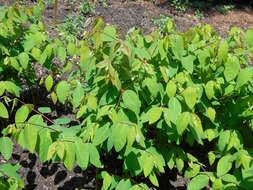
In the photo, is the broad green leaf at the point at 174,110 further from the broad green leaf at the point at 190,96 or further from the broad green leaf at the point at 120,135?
the broad green leaf at the point at 120,135

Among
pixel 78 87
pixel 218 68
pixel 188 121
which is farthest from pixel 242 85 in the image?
pixel 78 87

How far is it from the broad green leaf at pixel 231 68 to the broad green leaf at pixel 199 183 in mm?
550

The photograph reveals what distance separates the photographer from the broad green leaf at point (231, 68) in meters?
2.06

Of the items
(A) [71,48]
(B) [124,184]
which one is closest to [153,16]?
(A) [71,48]

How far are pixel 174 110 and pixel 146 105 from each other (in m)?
0.33

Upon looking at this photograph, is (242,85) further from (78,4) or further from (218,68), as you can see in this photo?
(78,4)

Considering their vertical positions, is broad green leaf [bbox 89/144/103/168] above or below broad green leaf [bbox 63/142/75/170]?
below

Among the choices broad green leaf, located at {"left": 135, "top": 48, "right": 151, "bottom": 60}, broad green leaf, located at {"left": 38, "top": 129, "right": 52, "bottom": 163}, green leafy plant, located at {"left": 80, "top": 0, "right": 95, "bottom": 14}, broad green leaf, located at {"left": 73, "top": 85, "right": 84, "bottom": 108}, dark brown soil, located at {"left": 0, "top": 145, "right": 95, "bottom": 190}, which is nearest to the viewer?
broad green leaf, located at {"left": 38, "top": 129, "right": 52, "bottom": 163}

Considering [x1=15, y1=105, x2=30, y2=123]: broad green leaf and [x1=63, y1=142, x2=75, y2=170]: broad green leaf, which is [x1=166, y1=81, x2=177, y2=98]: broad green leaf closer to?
[x1=63, y1=142, x2=75, y2=170]: broad green leaf

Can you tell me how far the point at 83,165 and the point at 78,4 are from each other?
12.5 ft

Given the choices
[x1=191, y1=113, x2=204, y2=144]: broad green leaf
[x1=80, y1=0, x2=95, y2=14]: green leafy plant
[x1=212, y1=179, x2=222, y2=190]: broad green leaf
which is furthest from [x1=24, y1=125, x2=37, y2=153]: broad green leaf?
[x1=80, y1=0, x2=95, y2=14]: green leafy plant

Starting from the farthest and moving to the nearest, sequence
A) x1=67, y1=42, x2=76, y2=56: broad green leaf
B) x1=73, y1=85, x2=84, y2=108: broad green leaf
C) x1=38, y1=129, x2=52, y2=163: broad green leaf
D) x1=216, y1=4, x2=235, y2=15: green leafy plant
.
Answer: x1=216, y1=4, x2=235, y2=15: green leafy plant < x1=67, y1=42, x2=76, y2=56: broad green leaf < x1=73, y1=85, x2=84, y2=108: broad green leaf < x1=38, y1=129, x2=52, y2=163: broad green leaf

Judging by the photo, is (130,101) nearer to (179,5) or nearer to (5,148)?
(5,148)

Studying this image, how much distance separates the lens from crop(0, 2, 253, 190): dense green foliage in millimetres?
1823
